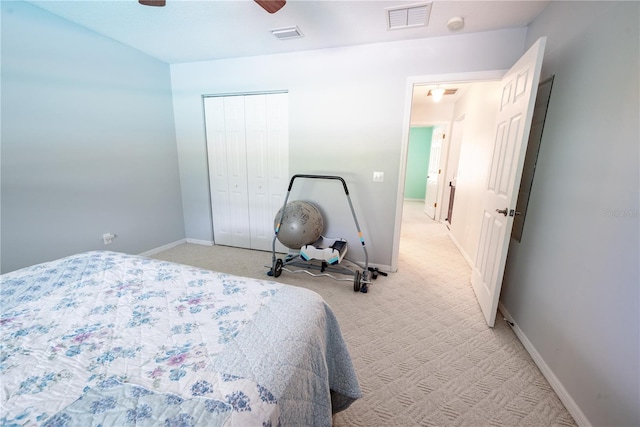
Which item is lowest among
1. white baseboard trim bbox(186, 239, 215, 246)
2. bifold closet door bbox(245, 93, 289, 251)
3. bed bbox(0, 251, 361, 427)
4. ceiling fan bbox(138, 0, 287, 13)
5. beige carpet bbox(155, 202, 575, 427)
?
beige carpet bbox(155, 202, 575, 427)

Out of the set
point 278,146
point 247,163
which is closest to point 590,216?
point 278,146

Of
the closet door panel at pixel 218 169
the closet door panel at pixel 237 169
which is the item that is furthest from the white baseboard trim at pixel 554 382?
the closet door panel at pixel 218 169

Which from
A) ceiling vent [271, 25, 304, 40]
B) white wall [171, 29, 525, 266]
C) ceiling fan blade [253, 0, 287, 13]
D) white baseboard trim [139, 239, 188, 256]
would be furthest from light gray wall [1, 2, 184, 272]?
ceiling fan blade [253, 0, 287, 13]

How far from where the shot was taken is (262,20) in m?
2.14

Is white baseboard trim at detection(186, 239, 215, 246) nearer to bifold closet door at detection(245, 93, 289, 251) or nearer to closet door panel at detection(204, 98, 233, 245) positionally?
closet door panel at detection(204, 98, 233, 245)

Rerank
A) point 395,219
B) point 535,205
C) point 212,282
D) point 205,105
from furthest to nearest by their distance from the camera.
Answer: point 205,105
point 395,219
point 535,205
point 212,282

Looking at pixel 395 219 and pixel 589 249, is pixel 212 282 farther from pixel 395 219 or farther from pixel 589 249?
pixel 395 219

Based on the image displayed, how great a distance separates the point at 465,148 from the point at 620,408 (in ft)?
11.2

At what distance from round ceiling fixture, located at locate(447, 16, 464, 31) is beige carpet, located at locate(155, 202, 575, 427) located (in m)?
2.37

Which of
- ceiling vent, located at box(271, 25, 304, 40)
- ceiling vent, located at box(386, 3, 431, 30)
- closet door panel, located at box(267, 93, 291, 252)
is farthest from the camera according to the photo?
closet door panel, located at box(267, 93, 291, 252)

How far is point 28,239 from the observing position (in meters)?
2.20

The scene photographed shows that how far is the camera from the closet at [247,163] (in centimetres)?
306

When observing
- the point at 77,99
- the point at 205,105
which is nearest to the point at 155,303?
the point at 77,99

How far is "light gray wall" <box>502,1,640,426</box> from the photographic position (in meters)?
1.06
